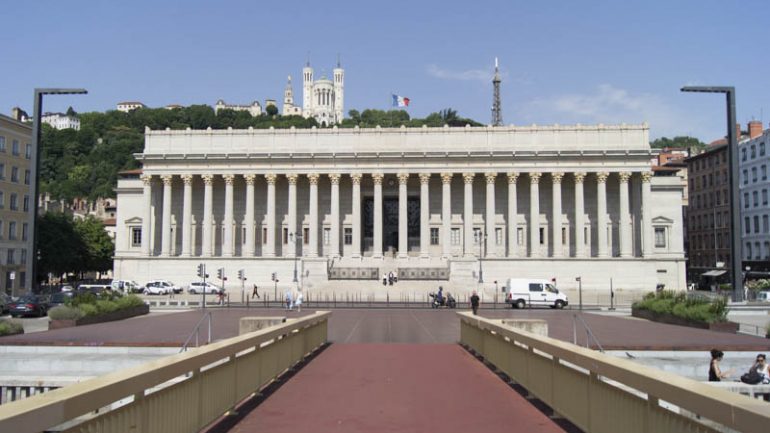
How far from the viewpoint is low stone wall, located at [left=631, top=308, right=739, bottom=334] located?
30.0m

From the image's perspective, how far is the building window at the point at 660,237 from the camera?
80.5 meters

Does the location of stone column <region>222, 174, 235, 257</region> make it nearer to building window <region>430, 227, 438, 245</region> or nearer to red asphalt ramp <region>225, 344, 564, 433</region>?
building window <region>430, 227, 438, 245</region>

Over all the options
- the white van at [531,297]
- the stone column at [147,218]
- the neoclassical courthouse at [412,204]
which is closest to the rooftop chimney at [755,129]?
the neoclassical courthouse at [412,204]

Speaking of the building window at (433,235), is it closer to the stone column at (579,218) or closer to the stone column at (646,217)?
the stone column at (579,218)

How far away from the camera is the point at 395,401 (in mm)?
11555

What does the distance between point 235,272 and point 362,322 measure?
1765 inches

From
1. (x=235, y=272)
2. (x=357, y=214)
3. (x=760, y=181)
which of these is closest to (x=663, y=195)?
(x=760, y=181)

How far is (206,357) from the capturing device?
8.99m

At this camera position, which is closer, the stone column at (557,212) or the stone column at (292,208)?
the stone column at (557,212)

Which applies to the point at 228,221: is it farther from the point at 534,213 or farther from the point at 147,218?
the point at 534,213

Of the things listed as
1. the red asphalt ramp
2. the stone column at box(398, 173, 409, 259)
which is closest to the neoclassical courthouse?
the stone column at box(398, 173, 409, 259)

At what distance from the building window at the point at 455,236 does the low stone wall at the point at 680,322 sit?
3928 cm

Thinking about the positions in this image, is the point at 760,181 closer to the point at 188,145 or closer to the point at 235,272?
the point at 235,272

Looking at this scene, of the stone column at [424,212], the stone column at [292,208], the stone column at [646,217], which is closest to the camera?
the stone column at [646,217]
